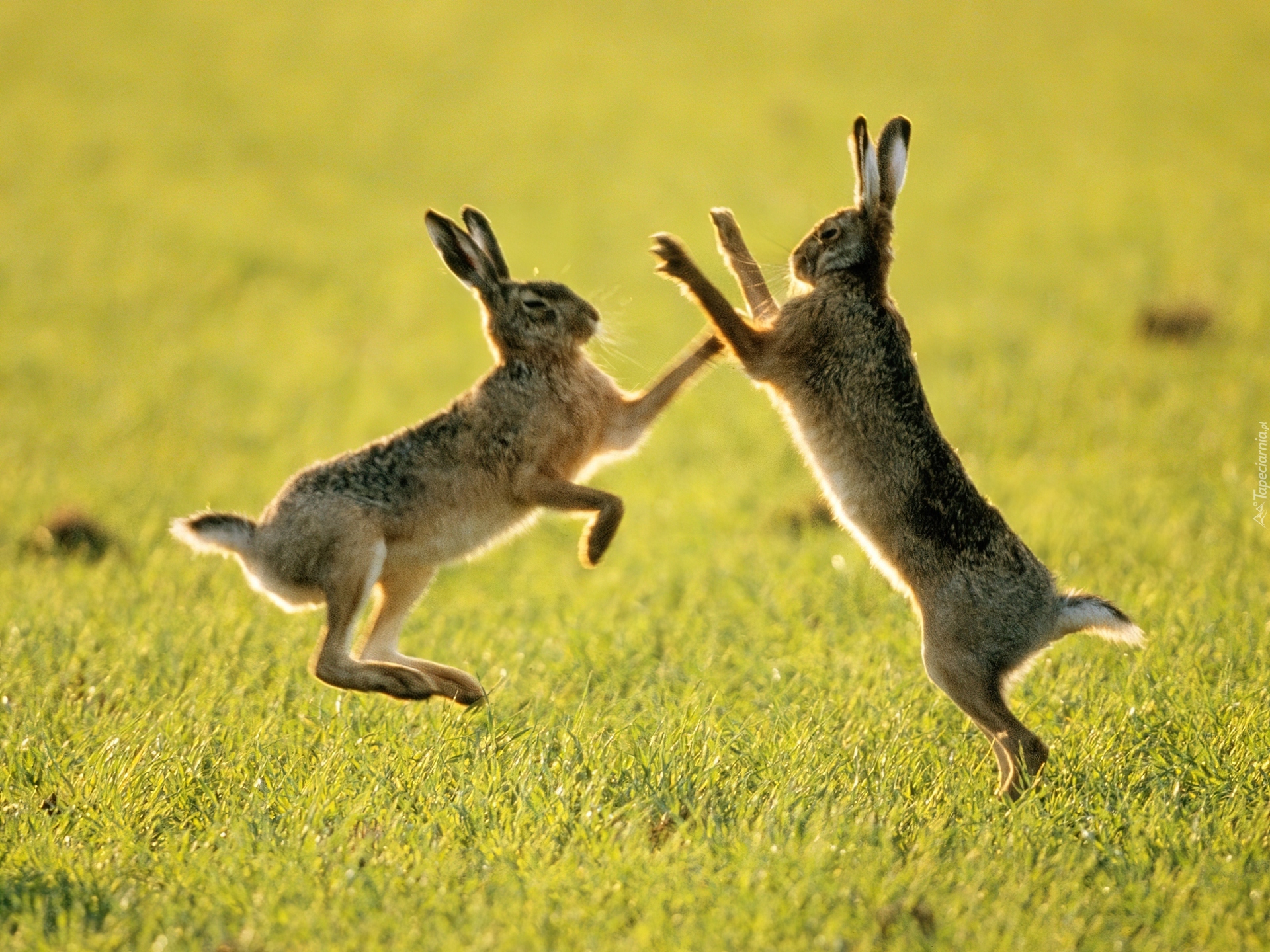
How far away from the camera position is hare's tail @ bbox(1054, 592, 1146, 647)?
5.14m

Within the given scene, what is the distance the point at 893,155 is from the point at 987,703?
233cm

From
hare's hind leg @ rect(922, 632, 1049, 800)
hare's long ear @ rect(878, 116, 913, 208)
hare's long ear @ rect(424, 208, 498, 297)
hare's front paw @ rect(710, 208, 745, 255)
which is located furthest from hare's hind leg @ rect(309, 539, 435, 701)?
hare's long ear @ rect(878, 116, 913, 208)

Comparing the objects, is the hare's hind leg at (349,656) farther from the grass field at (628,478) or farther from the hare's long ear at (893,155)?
the hare's long ear at (893,155)

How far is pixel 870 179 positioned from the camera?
5746mm

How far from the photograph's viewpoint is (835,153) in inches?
765

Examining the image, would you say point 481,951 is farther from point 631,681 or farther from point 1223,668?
point 1223,668

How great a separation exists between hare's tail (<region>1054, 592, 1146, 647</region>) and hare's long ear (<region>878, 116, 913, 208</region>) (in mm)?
1866

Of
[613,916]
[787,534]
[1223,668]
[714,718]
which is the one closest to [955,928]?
[613,916]

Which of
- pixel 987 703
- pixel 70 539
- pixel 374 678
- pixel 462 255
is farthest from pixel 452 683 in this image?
pixel 70 539

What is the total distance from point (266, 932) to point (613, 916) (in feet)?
3.12

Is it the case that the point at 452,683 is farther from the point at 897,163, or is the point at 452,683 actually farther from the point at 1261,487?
the point at 1261,487

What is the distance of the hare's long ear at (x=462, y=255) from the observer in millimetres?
5855

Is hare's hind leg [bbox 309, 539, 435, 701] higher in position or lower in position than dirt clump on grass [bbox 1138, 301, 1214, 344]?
lower

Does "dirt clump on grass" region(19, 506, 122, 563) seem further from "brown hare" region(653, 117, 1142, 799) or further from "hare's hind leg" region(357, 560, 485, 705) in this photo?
"brown hare" region(653, 117, 1142, 799)
